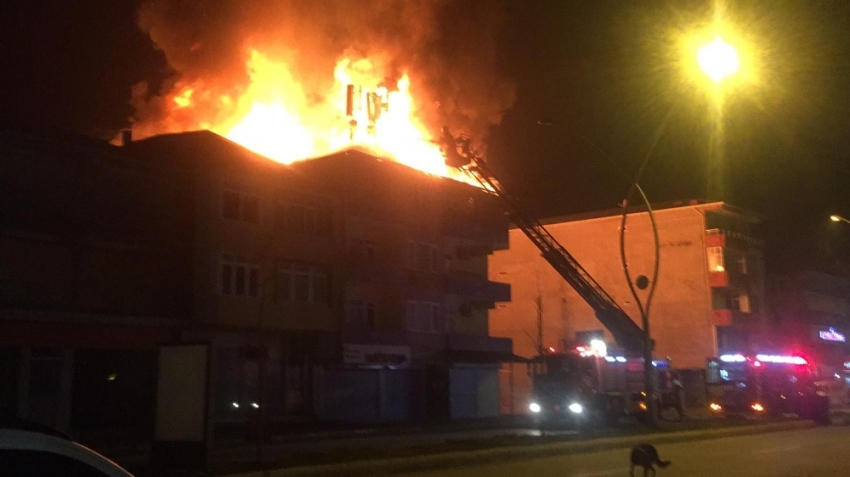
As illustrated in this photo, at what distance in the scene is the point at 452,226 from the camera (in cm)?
4591

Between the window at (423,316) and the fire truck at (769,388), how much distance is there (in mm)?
13977

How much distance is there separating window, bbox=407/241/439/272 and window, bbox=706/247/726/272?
20568 mm

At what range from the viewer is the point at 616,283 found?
57.8m

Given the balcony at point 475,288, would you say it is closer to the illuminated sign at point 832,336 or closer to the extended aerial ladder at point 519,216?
the extended aerial ladder at point 519,216

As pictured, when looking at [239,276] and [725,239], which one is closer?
[239,276]

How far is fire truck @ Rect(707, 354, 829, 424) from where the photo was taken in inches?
1414

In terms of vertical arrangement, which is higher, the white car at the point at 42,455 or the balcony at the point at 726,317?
the balcony at the point at 726,317

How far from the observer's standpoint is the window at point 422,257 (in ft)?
141

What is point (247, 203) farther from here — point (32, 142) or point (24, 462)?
point (24, 462)

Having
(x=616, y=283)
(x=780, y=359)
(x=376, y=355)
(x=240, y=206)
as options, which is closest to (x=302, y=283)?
(x=240, y=206)

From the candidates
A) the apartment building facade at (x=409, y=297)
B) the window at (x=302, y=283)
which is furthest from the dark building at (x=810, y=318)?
the window at (x=302, y=283)

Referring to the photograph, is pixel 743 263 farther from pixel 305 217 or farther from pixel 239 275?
pixel 239 275

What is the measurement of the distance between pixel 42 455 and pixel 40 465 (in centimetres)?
4

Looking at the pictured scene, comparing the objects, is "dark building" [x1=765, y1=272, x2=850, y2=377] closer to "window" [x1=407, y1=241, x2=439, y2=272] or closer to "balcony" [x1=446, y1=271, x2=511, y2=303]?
"balcony" [x1=446, y1=271, x2=511, y2=303]
